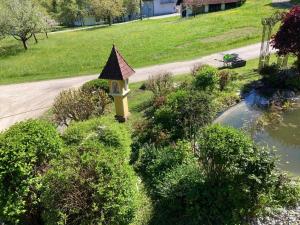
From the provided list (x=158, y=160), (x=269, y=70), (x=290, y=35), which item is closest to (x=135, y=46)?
(x=269, y=70)

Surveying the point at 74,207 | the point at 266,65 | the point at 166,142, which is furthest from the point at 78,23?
the point at 74,207

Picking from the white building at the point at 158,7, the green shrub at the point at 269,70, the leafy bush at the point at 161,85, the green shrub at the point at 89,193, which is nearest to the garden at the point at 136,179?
the green shrub at the point at 89,193

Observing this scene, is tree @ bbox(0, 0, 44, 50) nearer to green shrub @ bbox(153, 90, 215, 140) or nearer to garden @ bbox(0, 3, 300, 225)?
green shrub @ bbox(153, 90, 215, 140)

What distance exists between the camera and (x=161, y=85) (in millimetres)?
20969

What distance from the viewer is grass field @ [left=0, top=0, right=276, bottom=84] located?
32375 mm

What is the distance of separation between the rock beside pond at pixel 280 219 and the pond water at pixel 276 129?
8.63 feet

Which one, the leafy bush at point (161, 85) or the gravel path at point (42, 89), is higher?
the leafy bush at point (161, 85)

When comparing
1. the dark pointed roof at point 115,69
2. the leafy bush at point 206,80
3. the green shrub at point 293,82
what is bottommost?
the green shrub at point 293,82

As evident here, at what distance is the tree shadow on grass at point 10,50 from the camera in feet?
131

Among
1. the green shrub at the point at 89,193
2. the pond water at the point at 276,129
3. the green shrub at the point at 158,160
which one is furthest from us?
the pond water at the point at 276,129

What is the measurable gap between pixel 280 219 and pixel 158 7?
73.0 metres

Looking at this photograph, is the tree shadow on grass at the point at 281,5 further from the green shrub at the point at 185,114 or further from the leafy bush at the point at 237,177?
the leafy bush at the point at 237,177

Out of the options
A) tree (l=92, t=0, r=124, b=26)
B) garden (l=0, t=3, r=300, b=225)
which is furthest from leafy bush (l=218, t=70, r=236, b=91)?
tree (l=92, t=0, r=124, b=26)

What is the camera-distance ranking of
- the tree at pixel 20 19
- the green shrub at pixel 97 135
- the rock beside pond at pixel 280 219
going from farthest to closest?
the tree at pixel 20 19 → the green shrub at pixel 97 135 → the rock beside pond at pixel 280 219
